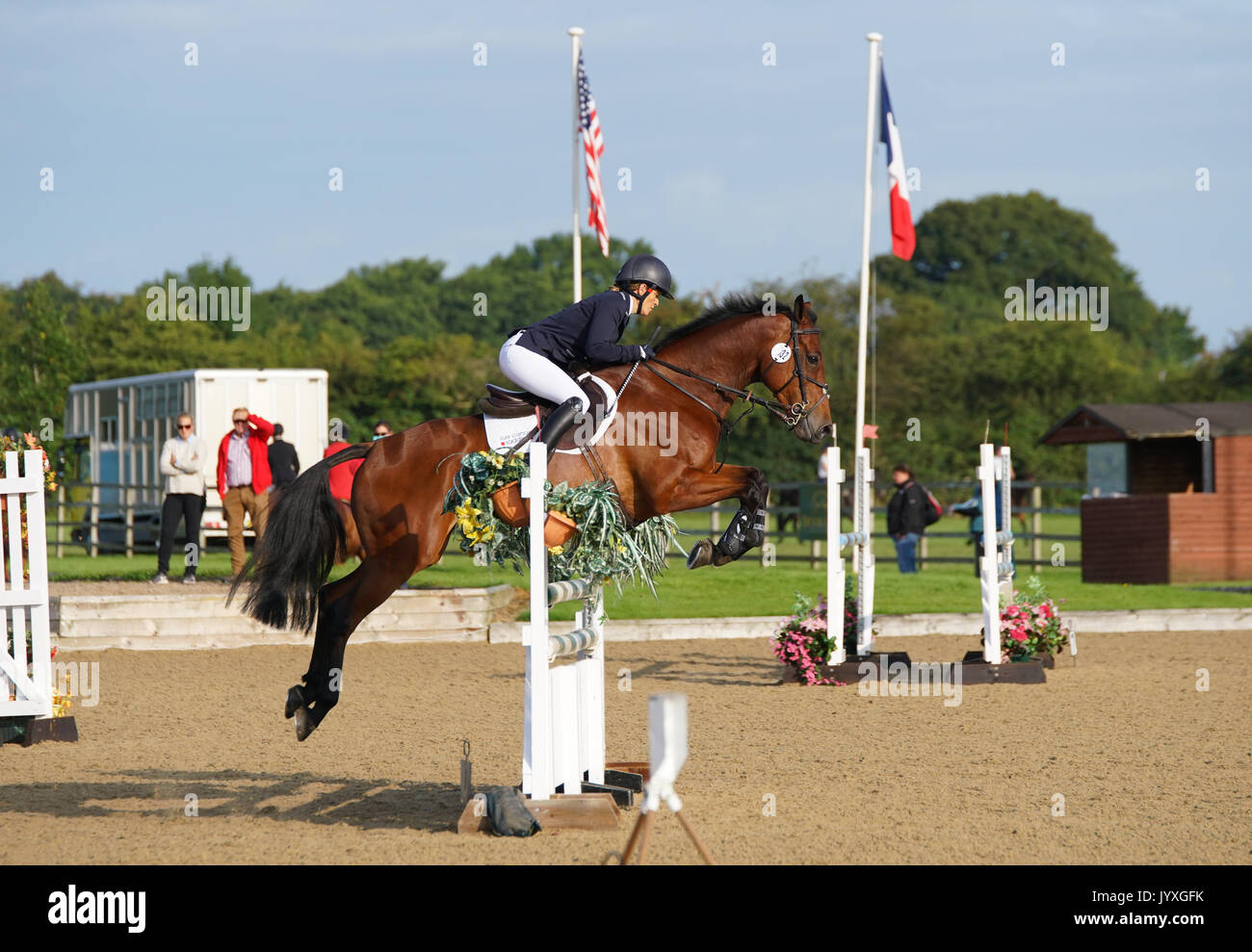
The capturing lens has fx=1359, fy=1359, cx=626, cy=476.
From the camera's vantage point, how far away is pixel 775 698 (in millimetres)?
9633

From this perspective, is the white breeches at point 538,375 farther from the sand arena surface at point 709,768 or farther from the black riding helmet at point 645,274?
the sand arena surface at point 709,768

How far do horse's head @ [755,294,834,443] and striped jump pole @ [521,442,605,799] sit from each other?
4.62 ft

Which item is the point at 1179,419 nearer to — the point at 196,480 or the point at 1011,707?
the point at 1011,707

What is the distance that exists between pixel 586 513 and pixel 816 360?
1.60 m

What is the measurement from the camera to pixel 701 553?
654 cm

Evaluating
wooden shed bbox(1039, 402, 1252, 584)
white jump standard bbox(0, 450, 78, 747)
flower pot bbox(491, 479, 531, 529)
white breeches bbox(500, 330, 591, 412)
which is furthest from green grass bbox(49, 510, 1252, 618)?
flower pot bbox(491, 479, 531, 529)

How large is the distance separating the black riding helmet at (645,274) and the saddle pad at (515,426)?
0.48 m

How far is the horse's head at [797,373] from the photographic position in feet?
22.3

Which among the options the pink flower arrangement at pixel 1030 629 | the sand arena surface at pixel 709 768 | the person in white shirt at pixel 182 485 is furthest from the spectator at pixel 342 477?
the pink flower arrangement at pixel 1030 629

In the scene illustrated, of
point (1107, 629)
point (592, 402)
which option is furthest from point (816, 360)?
point (1107, 629)

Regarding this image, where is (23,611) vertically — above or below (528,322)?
below

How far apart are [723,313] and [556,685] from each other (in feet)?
7.23

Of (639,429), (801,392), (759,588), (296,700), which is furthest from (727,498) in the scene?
(759,588)

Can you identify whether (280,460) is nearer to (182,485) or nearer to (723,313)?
(182,485)
